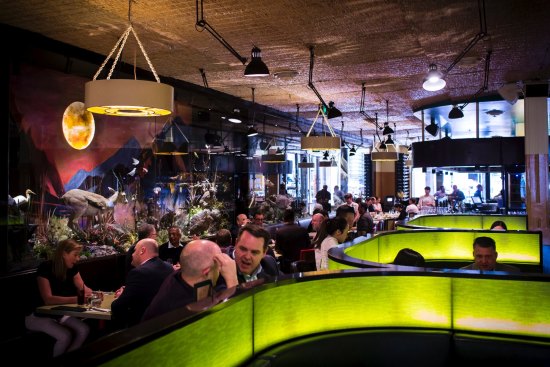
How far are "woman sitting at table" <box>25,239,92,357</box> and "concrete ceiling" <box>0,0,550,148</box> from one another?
2.69m

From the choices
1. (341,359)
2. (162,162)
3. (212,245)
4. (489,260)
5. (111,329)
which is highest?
(162,162)

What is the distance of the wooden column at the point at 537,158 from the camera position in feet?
34.4

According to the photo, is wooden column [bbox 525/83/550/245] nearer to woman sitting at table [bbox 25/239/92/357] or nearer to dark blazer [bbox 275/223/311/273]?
dark blazer [bbox 275/223/311/273]

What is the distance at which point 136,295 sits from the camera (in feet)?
13.8

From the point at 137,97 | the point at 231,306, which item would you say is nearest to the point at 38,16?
the point at 137,97

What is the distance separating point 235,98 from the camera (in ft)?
37.5

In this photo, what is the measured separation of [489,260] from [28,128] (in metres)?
5.57

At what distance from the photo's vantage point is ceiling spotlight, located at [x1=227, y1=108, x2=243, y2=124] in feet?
37.5

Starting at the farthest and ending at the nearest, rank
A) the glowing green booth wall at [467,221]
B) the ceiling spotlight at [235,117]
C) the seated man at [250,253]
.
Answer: the ceiling spotlight at [235,117]
the glowing green booth wall at [467,221]
the seated man at [250,253]

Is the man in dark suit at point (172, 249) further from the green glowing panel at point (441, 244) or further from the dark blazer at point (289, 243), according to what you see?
the green glowing panel at point (441, 244)

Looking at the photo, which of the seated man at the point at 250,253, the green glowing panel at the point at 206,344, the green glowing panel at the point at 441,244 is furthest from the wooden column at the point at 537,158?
the green glowing panel at the point at 206,344

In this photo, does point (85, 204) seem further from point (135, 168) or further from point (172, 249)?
point (172, 249)

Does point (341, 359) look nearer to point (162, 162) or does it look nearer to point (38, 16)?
point (38, 16)

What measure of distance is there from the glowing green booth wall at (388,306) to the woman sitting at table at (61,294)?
2.93m
